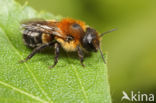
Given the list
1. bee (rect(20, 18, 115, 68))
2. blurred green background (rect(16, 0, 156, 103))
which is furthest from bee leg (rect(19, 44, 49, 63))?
blurred green background (rect(16, 0, 156, 103))

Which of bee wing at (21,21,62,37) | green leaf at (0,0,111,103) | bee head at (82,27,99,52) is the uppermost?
bee wing at (21,21,62,37)

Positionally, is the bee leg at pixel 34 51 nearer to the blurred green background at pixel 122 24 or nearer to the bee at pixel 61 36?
the bee at pixel 61 36

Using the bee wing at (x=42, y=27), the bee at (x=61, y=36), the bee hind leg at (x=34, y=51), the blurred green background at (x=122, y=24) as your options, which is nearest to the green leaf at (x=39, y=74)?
the bee hind leg at (x=34, y=51)

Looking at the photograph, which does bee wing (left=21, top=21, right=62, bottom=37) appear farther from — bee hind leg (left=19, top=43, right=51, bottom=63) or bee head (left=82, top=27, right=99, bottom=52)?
bee head (left=82, top=27, right=99, bottom=52)

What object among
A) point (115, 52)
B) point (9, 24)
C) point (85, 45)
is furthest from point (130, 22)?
point (9, 24)

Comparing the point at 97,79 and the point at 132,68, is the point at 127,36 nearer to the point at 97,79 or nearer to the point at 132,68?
the point at 132,68

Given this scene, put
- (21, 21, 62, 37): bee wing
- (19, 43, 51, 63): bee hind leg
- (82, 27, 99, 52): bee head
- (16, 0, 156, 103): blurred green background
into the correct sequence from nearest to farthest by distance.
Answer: (19, 43, 51, 63): bee hind leg → (82, 27, 99, 52): bee head → (21, 21, 62, 37): bee wing → (16, 0, 156, 103): blurred green background

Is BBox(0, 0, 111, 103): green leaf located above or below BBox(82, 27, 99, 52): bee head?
below
